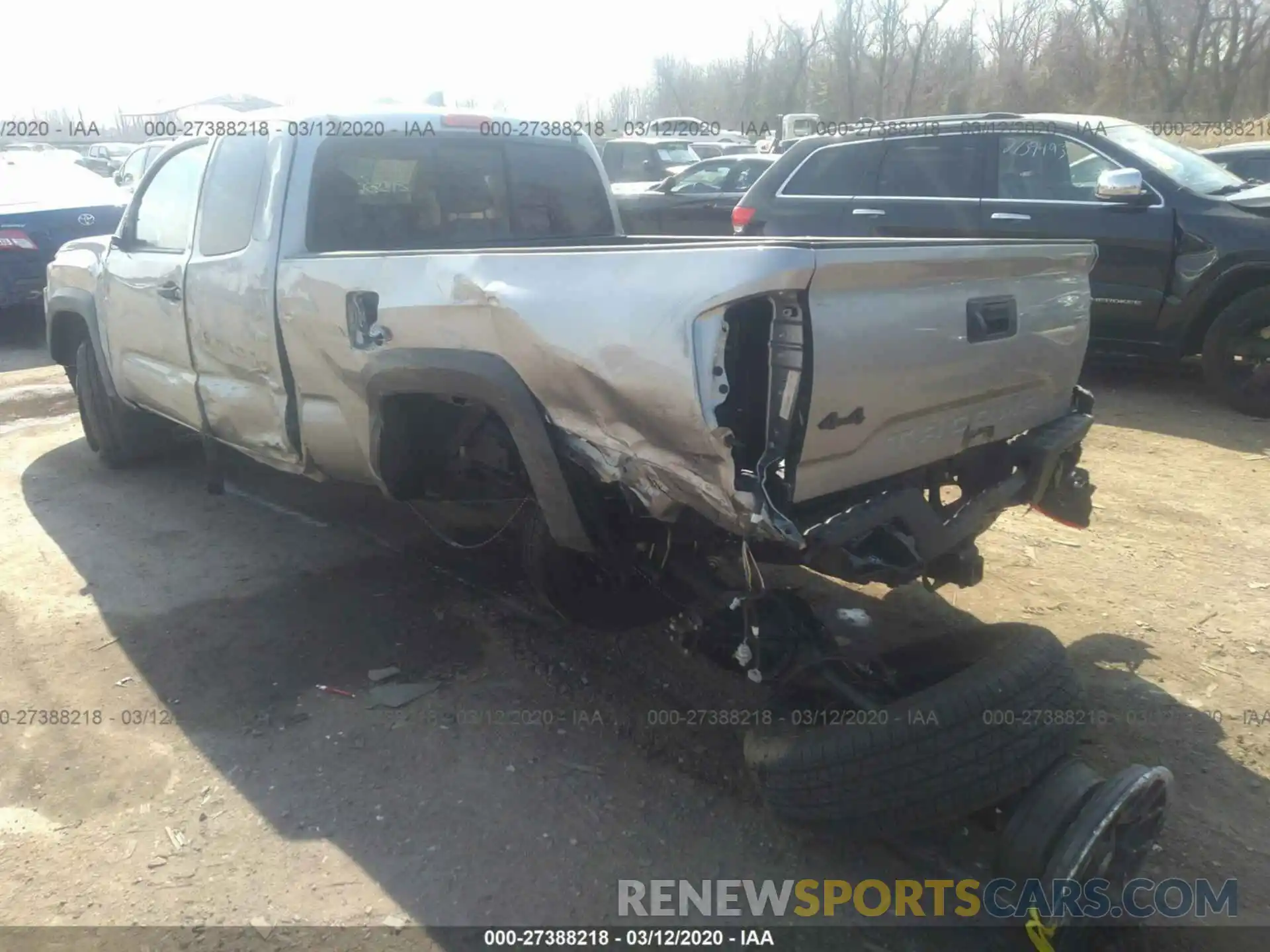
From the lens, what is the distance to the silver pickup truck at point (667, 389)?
2.42m

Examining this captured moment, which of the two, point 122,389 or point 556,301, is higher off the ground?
point 556,301

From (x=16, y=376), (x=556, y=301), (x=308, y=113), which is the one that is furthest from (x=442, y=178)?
(x=16, y=376)

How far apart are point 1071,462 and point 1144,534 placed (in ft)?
4.89

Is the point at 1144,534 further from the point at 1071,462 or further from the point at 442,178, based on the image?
the point at 442,178

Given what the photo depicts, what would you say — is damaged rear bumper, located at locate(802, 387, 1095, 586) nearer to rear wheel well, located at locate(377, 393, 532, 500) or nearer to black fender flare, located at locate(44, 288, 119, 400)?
rear wheel well, located at locate(377, 393, 532, 500)

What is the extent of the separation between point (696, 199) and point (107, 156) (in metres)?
23.3

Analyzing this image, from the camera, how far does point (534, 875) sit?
2.64 meters

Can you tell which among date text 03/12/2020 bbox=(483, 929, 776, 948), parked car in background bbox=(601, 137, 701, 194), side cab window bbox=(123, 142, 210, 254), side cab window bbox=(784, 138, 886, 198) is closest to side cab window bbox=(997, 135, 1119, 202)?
side cab window bbox=(784, 138, 886, 198)

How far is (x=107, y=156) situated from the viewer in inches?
1115

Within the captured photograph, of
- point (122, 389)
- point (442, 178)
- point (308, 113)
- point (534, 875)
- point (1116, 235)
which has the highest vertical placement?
point (308, 113)

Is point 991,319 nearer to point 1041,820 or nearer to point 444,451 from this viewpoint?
point 1041,820

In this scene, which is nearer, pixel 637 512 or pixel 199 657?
pixel 637 512

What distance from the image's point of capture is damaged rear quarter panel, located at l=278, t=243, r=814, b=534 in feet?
7.66

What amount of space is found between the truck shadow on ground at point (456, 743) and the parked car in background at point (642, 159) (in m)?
14.8
